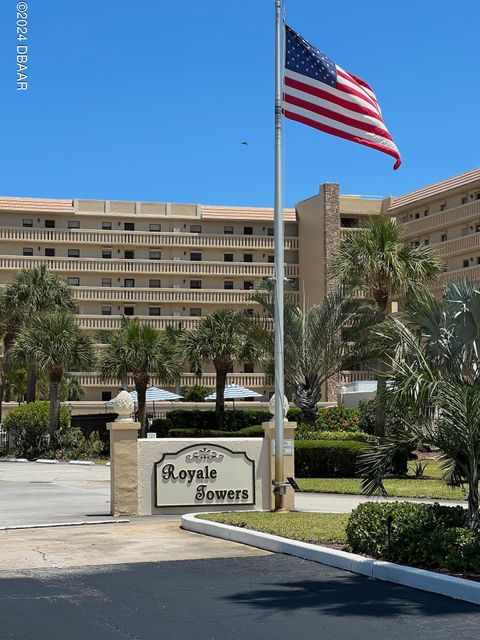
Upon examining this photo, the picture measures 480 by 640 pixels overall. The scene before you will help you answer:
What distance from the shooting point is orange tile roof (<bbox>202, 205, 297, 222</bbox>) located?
8200cm

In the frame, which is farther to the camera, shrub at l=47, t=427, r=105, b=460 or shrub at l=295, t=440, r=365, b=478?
shrub at l=47, t=427, r=105, b=460

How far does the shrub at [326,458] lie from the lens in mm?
29594

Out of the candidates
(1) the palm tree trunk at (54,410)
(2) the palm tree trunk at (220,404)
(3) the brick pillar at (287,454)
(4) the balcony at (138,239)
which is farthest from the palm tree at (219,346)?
(4) the balcony at (138,239)

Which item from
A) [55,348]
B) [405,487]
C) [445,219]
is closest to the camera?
[405,487]

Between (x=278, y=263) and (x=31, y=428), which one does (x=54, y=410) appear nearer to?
(x=31, y=428)

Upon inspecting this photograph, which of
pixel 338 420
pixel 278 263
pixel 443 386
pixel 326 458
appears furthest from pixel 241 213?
pixel 443 386

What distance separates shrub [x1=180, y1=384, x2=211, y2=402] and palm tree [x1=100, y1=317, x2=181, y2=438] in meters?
23.7

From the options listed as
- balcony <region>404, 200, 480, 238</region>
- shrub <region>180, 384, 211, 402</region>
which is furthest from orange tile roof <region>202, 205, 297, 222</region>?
shrub <region>180, 384, 211, 402</region>

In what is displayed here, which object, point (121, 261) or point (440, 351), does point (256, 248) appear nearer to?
point (121, 261)

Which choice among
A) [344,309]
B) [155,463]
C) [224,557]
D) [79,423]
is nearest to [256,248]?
[79,423]

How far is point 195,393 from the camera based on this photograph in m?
72.8

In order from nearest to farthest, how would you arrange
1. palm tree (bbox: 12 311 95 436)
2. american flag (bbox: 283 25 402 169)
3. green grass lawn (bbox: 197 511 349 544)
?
green grass lawn (bbox: 197 511 349 544) → american flag (bbox: 283 25 402 169) → palm tree (bbox: 12 311 95 436)

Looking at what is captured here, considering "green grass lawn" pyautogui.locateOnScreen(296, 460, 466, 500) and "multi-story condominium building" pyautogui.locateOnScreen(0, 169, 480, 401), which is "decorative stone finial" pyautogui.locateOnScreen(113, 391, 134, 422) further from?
"multi-story condominium building" pyautogui.locateOnScreen(0, 169, 480, 401)

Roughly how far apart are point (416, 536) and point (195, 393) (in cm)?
6219
